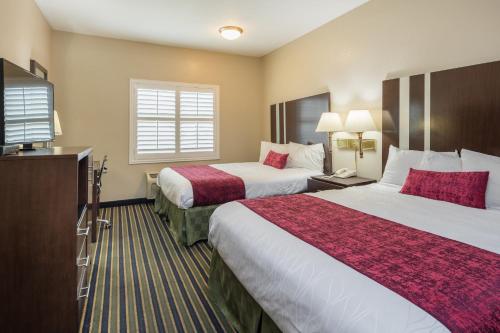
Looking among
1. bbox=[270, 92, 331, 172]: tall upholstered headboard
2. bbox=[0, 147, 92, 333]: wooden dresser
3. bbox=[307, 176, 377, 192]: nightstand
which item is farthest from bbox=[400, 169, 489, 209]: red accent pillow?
bbox=[0, 147, 92, 333]: wooden dresser

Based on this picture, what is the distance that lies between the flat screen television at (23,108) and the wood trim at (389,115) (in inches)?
129

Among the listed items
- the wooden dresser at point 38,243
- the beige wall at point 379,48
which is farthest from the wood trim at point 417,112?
the wooden dresser at point 38,243

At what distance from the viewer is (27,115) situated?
196 centimetres

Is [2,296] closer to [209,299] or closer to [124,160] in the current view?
[209,299]

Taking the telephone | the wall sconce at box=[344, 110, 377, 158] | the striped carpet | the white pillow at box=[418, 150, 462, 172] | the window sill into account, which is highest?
the wall sconce at box=[344, 110, 377, 158]

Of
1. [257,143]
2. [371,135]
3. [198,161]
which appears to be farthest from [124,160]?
[371,135]

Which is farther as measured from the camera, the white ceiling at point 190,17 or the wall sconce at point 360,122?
the white ceiling at point 190,17

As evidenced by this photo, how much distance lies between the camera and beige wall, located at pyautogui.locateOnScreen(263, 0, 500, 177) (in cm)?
254

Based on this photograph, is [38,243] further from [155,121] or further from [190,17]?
[155,121]

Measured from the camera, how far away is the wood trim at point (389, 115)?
3.14 m

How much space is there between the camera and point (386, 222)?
5.72 ft

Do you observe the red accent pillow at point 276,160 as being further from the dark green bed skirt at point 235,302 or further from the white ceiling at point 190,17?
the dark green bed skirt at point 235,302

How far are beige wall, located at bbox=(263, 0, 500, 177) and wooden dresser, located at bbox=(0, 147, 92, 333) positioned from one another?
10.4 feet

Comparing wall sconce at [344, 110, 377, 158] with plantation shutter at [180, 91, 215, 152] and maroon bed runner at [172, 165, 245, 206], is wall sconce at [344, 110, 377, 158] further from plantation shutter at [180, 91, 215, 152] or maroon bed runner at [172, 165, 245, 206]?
plantation shutter at [180, 91, 215, 152]
